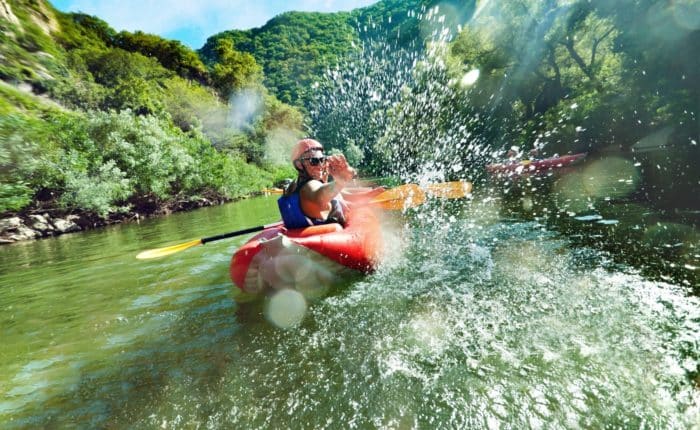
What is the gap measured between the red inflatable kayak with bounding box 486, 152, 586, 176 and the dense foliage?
19947mm

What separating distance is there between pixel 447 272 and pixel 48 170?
1782 centimetres

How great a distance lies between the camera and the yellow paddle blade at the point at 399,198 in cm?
851

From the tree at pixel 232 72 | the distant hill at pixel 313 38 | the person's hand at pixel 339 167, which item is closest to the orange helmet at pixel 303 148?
the person's hand at pixel 339 167

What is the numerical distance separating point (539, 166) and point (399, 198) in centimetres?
1235

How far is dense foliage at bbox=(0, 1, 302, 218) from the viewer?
15039 mm

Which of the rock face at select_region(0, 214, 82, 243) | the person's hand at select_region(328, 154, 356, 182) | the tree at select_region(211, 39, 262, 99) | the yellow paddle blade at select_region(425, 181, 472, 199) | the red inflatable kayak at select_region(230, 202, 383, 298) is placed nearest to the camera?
the red inflatable kayak at select_region(230, 202, 383, 298)

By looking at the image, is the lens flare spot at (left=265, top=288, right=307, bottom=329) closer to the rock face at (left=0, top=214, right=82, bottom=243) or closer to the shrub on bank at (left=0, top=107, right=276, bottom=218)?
the shrub on bank at (left=0, top=107, right=276, bottom=218)

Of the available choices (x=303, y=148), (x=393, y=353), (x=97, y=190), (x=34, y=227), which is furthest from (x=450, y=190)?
(x=34, y=227)

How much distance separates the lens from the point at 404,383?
→ 2.27 m

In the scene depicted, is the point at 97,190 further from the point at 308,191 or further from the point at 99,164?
the point at 308,191

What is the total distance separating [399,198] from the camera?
9.13 m

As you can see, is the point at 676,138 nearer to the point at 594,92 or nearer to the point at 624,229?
the point at 594,92

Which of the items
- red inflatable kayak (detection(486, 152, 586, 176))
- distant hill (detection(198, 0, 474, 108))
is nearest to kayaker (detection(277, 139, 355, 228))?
red inflatable kayak (detection(486, 152, 586, 176))

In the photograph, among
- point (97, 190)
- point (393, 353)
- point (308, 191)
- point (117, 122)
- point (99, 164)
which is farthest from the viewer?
point (117, 122)
